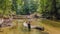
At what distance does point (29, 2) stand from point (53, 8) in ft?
75.4

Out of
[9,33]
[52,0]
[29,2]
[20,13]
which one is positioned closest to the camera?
[9,33]

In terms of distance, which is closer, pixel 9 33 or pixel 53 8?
pixel 9 33

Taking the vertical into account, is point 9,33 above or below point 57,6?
below

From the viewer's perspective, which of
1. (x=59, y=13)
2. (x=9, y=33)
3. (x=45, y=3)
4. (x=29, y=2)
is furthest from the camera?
(x=29, y=2)

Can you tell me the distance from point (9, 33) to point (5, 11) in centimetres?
1444

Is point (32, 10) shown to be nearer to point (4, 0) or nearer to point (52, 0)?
point (52, 0)

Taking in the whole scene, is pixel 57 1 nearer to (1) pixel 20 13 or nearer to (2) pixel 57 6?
(2) pixel 57 6

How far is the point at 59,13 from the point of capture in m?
29.6

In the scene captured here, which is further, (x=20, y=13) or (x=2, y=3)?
(x=20, y=13)

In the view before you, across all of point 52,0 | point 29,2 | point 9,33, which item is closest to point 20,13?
point 29,2

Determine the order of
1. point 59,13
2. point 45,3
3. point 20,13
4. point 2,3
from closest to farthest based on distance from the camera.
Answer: point 2,3, point 59,13, point 45,3, point 20,13

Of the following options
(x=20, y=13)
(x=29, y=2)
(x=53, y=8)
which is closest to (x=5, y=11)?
(x=53, y=8)

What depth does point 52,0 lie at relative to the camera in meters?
32.1

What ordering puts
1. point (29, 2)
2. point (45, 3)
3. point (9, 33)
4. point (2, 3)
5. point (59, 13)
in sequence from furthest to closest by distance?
point (29, 2)
point (45, 3)
point (59, 13)
point (2, 3)
point (9, 33)
